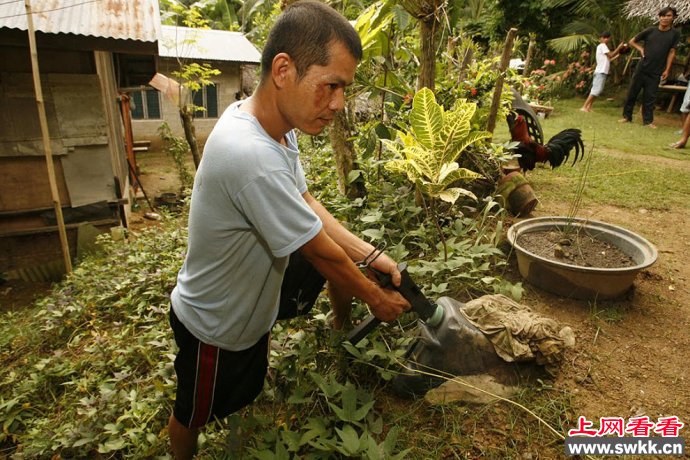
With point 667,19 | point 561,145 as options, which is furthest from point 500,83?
point 667,19

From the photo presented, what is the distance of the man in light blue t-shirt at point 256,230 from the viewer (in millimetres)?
1458

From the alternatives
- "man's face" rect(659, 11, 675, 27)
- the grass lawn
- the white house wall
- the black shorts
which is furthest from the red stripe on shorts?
the white house wall

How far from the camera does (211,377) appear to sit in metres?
1.79

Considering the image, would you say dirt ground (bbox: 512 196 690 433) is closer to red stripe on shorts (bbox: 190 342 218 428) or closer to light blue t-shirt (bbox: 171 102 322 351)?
light blue t-shirt (bbox: 171 102 322 351)

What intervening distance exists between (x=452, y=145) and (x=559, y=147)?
2.53 m

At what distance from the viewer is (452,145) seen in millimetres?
2830

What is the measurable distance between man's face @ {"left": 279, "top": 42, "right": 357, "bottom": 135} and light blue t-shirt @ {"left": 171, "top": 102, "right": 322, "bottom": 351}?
0.14 meters

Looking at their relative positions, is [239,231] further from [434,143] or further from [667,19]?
[667,19]

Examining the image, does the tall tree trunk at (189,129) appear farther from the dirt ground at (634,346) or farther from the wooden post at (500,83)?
the dirt ground at (634,346)

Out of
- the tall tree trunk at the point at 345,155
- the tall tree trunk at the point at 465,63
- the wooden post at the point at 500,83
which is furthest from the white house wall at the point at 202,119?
the wooden post at the point at 500,83

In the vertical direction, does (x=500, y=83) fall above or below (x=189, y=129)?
above

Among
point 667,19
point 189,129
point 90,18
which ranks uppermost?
point 667,19

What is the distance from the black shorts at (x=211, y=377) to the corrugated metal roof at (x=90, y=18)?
3879mm

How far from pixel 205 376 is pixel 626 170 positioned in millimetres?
6097
